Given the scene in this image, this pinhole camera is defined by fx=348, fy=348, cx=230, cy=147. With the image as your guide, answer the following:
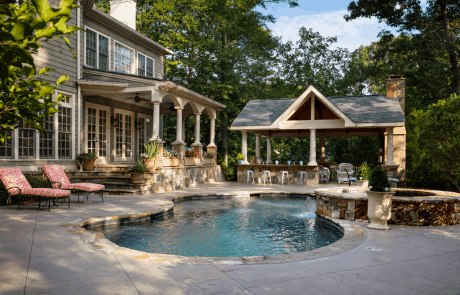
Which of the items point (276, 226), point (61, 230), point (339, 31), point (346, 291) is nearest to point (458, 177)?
point (276, 226)

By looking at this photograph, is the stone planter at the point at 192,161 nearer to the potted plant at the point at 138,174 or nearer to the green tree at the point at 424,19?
the potted plant at the point at 138,174

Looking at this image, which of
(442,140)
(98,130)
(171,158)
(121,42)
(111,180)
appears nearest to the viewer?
(111,180)

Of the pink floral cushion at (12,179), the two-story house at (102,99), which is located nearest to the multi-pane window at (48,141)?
the two-story house at (102,99)

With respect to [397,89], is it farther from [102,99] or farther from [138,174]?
[102,99]

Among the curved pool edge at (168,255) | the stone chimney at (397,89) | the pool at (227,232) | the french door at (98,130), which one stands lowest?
the pool at (227,232)

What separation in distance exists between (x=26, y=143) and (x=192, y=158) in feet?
22.8

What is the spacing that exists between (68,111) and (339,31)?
921 inches

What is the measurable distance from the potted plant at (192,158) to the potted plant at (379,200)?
33.4 ft

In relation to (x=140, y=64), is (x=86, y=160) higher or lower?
lower

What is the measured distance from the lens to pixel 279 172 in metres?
17.1

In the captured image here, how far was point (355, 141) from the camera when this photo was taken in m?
22.5

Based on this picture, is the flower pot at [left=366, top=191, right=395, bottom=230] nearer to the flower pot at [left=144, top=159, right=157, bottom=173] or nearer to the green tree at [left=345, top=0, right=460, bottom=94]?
the flower pot at [left=144, top=159, right=157, bottom=173]

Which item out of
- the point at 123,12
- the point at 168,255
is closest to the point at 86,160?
the point at 123,12

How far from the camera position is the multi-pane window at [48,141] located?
11508 millimetres
